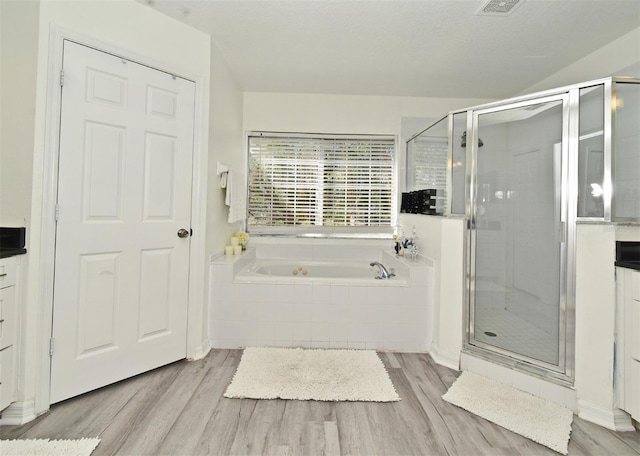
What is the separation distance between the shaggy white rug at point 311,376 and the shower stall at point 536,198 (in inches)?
30.3

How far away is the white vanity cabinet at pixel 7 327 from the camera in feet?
5.22

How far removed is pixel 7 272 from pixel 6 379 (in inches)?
21.9

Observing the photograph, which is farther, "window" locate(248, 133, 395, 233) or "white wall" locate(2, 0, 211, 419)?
"window" locate(248, 133, 395, 233)

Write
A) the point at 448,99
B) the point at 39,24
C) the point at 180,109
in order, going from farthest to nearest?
the point at 448,99, the point at 180,109, the point at 39,24

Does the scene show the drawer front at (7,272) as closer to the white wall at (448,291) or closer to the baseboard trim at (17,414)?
the baseboard trim at (17,414)

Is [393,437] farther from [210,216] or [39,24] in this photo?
[39,24]

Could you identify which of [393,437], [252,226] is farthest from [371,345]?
[252,226]

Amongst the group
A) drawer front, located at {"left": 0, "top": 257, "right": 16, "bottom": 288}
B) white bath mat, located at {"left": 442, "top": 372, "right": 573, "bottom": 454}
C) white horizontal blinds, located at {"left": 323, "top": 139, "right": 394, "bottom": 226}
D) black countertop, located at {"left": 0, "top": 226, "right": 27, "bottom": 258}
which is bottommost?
white bath mat, located at {"left": 442, "top": 372, "right": 573, "bottom": 454}

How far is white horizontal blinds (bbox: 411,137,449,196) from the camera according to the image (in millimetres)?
2701

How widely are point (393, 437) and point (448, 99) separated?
11.5 feet

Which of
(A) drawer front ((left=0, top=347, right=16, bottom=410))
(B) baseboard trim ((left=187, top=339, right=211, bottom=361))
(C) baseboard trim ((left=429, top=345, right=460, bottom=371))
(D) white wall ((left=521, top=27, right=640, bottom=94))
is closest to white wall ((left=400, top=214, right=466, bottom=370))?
(C) baseboard trim ((left=429, top=345, right=460, bottom=371))

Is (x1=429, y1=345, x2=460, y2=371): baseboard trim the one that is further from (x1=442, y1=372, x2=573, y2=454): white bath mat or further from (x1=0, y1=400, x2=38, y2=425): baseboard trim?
(x1=0, y1=400, x2=38, y2=425): baseboard trim

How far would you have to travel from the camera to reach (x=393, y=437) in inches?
63.6

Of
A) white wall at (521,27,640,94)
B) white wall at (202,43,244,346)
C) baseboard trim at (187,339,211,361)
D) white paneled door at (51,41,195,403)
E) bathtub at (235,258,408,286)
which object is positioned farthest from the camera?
bathtub at (235,258,408,286)
